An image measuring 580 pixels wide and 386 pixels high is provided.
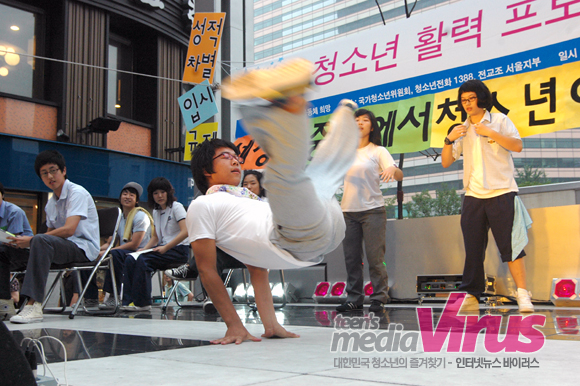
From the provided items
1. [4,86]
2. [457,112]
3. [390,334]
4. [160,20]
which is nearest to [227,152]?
[390,334]

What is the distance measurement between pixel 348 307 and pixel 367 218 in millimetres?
747

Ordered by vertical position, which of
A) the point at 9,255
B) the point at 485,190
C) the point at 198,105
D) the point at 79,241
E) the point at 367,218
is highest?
the point at 198,105

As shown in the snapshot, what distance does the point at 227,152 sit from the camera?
249 cm

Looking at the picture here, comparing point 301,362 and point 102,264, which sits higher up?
point 102,264

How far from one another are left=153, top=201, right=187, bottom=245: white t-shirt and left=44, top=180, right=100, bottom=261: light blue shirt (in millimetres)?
745

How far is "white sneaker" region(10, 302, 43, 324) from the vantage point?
3.46 metres

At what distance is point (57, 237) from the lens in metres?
3.79

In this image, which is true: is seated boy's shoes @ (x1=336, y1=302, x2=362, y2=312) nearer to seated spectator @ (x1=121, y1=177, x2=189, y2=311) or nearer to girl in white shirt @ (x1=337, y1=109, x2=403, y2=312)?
girl in white shirt @ (x1=337, y1=109, x2=403, y2=312)

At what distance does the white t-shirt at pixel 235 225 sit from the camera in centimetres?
210

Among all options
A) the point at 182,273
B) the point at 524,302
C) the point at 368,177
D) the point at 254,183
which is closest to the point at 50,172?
the point at 182,273

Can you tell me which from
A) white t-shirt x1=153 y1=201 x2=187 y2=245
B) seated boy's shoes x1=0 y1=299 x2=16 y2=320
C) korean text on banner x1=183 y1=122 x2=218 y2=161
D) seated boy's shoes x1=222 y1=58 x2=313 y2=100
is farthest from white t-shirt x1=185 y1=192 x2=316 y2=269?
korean text on banner x1=183 y1=122 x2=218 y2=161

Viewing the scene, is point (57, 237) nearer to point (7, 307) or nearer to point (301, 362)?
point (7, 307)

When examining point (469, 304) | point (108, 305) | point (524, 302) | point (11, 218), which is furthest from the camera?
point (108, 305)

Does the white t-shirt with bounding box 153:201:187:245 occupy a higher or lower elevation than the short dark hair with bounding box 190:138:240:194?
lower
